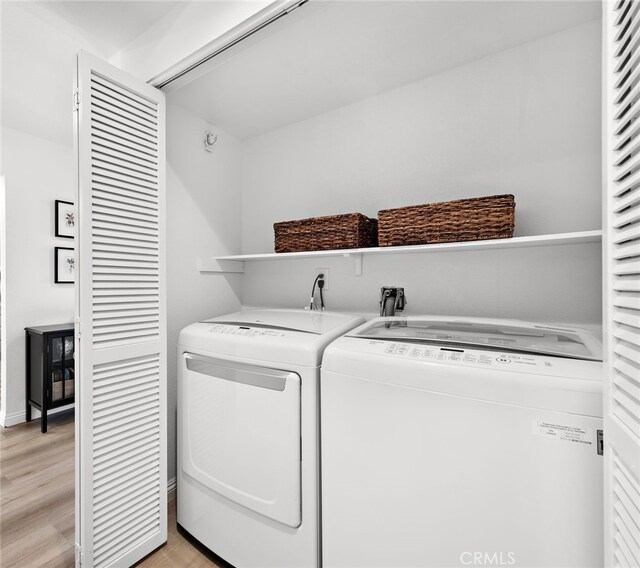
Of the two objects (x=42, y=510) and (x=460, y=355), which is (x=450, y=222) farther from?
(x=42, y=510)

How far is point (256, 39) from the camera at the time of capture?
1.25 m

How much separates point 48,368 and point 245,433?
99.8 inches

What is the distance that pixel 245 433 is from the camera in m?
1.36

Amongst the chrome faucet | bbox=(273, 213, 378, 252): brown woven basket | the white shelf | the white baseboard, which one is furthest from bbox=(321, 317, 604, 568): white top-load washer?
the white baseboard

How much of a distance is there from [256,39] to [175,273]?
1324 mm

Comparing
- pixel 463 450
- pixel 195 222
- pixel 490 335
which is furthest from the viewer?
pixel 195 222

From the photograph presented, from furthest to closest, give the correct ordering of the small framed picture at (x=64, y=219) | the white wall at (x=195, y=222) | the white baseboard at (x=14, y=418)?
the small framed picture at (x=64, y=219), the white baseboard at (x=14, y=418), the white wall at (x=195, y=222)

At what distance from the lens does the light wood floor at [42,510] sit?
1.52m

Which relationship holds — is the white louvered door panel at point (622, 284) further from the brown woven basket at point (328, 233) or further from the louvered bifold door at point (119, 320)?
the louvered bifold door at point (119, 320)

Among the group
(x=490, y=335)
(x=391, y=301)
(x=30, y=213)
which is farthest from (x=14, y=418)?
(x=490, y=335)

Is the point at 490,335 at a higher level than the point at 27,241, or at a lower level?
lower

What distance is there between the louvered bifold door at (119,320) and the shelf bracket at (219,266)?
544 millimetres

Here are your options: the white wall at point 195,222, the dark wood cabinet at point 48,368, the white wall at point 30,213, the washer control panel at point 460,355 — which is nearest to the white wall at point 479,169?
the white wall at point 195,222

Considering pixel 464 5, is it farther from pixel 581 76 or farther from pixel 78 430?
pixel 78 430
